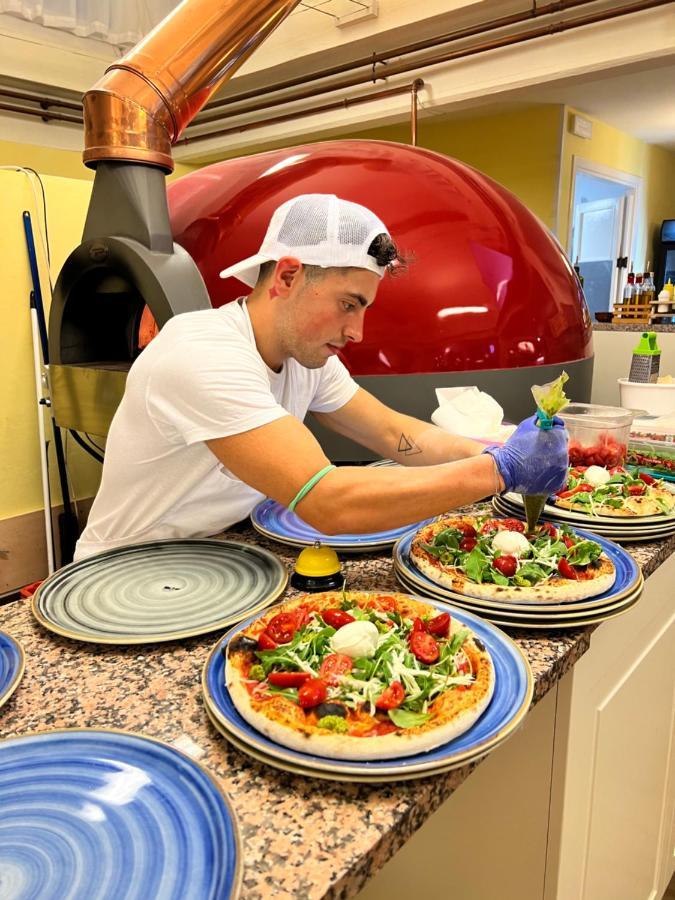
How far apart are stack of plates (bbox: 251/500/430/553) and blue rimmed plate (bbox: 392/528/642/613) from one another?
0.18 feet

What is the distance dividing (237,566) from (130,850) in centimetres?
66

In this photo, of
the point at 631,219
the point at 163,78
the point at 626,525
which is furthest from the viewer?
the point at 631,219

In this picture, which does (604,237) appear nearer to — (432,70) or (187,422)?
(432,70)

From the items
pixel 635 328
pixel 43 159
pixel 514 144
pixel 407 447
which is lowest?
pixel 407 447

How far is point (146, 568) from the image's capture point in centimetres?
126

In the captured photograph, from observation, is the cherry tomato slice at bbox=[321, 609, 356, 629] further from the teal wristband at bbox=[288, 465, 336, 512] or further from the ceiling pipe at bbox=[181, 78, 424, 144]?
the ceiling pipe at bbox=[181, 78, 424, 144]

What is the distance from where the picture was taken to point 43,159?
6898 mm

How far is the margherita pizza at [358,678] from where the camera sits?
0.75 m

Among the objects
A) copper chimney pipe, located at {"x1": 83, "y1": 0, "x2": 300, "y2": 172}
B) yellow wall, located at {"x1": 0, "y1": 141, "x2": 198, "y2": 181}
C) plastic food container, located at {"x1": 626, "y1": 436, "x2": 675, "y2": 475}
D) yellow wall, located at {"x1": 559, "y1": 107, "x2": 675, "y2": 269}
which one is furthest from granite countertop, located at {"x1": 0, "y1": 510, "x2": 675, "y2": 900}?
yellow wall, located at {"x1": 0, "y1": 141, "x2": 198, "y2": 181}

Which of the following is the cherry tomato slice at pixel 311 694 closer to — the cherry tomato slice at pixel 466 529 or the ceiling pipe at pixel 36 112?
the cherry tomato slice at pixel 466 529

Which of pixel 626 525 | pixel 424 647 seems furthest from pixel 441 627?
pixel 626 525

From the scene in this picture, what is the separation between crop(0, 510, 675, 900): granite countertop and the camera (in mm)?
644

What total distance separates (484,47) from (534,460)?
4.41 m

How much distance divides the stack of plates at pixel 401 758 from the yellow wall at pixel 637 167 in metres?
6.59
